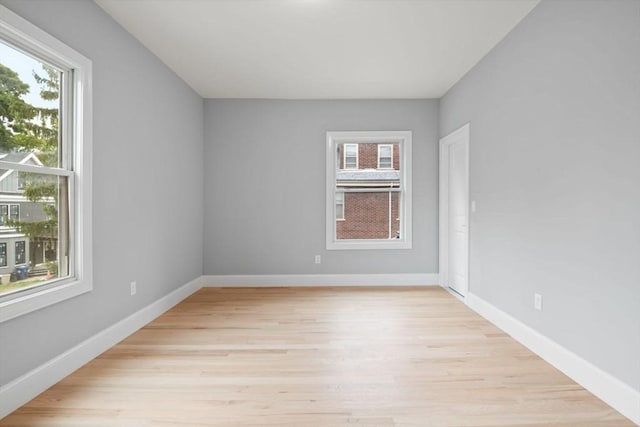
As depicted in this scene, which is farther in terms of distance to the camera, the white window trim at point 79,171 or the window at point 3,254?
the white window trim at point 79,171

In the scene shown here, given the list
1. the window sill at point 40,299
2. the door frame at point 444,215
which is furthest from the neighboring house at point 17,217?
the door frame at point 444,215

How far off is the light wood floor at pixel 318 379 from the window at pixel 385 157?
267 centimetres

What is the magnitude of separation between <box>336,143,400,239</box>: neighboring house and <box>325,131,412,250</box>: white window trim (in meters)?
0.15

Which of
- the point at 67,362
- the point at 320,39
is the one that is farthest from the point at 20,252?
the point at 320,39

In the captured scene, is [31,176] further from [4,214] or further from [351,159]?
[351,159]

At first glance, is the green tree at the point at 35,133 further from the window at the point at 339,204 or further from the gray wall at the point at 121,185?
the window at the point at 339,204

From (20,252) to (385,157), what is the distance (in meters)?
4.83

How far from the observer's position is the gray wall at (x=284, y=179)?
5.13m

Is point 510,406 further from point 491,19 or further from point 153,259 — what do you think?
point 153,259

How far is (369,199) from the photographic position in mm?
5336

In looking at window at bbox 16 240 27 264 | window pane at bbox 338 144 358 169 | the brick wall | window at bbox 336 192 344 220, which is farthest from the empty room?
window pane at bbox 338 144 358 169

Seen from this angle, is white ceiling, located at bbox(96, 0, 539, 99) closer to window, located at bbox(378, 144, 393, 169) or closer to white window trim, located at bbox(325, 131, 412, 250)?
white window trim, located at bbox(325, 131, 412, 250)

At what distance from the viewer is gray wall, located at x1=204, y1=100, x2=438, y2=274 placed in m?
5.13

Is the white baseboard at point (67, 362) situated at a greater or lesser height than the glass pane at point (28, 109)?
lesser
